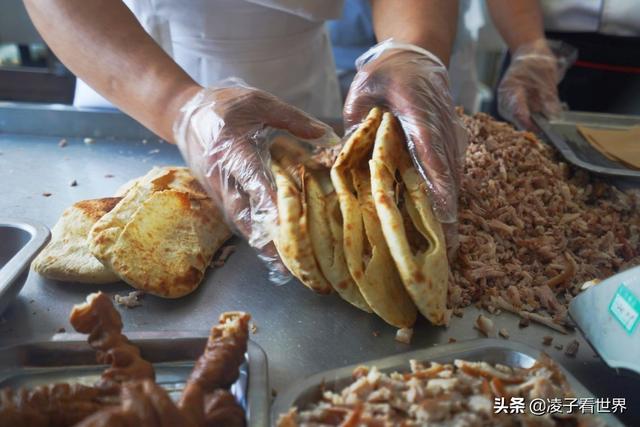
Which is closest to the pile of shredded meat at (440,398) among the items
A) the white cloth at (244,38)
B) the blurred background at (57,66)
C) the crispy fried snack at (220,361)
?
the crispy fried snack at (220,361)

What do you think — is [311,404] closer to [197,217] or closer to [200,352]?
[200,352]

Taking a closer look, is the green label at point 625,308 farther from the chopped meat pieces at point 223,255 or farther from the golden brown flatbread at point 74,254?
the golden brown flatbread at point 74,254

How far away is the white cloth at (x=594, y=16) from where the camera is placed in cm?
238

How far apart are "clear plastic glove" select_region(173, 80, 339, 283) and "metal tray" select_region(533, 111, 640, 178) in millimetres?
865

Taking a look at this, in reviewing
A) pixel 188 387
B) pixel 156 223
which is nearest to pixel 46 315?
pixel 156 223

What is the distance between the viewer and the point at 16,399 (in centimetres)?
82

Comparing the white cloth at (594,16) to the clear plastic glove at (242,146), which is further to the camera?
the white cloth at (594,16)

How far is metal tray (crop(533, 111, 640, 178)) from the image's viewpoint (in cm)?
167

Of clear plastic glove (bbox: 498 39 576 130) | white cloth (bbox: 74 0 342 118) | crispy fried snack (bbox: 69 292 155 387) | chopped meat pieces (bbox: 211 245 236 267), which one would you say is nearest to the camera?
crispy fried snack (bbox: 69 292 155 387)

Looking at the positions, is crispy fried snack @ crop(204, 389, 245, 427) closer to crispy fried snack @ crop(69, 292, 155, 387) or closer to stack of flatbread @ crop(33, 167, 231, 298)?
crispy fried snack @ crop(69, 292, 155, 387)

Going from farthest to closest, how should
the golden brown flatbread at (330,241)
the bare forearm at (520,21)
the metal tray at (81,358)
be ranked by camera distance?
the bare forearm at (520,21) < the golden brown flatbread at (330,241) < the metal tray at (81,358)

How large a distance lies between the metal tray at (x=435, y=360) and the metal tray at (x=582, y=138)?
2.86 feet

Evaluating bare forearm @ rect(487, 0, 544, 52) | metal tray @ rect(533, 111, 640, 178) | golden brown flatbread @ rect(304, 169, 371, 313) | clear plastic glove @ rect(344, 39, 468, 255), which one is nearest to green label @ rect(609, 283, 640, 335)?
clear plastic glove @ rect(344, 39, 468, 255)

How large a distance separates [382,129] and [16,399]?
0.88m
